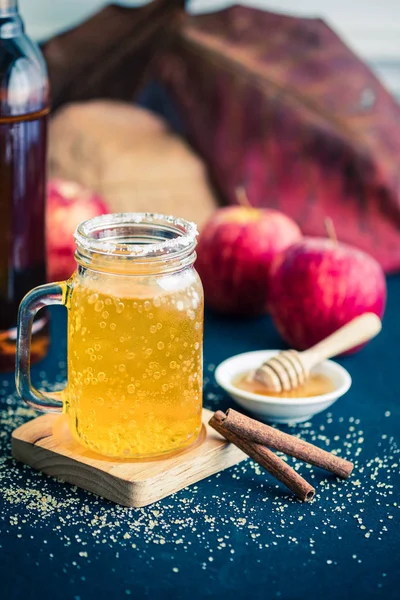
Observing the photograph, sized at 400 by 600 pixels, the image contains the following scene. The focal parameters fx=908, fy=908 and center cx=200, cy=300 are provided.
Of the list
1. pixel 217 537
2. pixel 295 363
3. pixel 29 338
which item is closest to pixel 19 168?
pixel 29 338

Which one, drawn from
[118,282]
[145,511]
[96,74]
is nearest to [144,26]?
[96,74]

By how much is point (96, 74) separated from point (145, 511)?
1.02 m

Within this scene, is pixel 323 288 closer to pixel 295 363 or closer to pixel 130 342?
pixel 295 363

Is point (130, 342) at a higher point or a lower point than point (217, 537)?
higher

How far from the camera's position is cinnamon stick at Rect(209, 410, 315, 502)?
808 millimetres

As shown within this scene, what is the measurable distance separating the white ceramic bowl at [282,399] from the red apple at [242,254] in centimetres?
25

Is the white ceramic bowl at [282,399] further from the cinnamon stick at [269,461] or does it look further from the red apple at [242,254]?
the red apple at [242,254]

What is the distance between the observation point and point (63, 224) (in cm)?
130

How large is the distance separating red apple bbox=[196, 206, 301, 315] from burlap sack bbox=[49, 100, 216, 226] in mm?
212

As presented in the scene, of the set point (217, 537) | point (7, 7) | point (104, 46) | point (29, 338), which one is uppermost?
point (7, 7)

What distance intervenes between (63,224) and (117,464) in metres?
0.57

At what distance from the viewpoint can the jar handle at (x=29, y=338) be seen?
32.5 inches

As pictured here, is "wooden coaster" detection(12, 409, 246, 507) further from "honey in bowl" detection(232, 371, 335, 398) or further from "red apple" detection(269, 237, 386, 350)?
"red apple" detection(269, 237, 386, 350)

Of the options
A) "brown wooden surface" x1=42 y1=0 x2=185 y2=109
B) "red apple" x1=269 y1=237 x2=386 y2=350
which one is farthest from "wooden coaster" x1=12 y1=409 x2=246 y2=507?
"brown wooden surface" x1=42 y1=0 x2=185 y2=109
